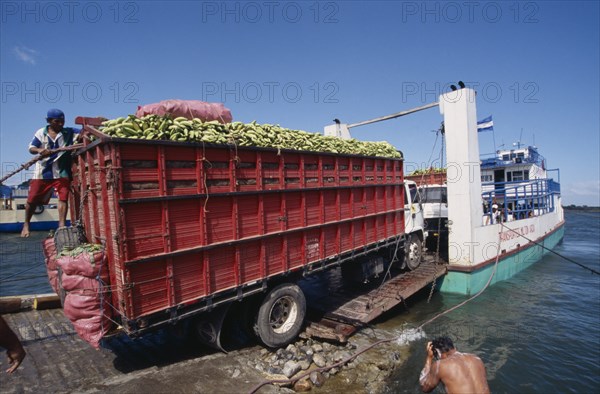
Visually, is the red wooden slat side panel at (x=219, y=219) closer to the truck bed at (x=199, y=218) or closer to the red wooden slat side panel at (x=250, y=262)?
the truck bed at (x=199, y=218)

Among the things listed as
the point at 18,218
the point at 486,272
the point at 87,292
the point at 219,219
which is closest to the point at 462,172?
the point at 486,272

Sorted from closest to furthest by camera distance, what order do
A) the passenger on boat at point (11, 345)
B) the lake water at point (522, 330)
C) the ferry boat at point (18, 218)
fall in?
the passenger on boat at point (11, 345) < the lake water at point (522, 330) < the ferry boat at point (18, 218)

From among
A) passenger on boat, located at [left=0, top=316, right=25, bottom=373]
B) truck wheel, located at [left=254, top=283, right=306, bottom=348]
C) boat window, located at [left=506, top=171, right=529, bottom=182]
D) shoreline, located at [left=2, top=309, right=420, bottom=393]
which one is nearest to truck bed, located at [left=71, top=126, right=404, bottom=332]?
truck wheel, located at [left=254, top=283, right=306, bottom=348]

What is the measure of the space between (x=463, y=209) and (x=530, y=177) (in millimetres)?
15701

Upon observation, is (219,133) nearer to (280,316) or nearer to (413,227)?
(280,316)

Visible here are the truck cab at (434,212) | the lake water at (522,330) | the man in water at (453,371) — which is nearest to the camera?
the man in water at (453,371)

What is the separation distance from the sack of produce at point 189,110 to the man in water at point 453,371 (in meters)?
5.05

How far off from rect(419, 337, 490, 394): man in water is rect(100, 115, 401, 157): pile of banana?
4337mm

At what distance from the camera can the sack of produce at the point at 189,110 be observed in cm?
521

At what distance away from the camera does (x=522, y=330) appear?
861 cm

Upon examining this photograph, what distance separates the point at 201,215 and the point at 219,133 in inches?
57.3

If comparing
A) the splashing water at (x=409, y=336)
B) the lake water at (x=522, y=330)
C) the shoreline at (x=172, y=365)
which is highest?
the shoreline at (x=172, y=365)

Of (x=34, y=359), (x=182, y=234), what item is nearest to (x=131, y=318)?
(x=182, y=234)

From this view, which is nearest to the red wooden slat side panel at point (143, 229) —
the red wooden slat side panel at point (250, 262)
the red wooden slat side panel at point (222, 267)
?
the red wooden slat side panel at point (222, 267)
